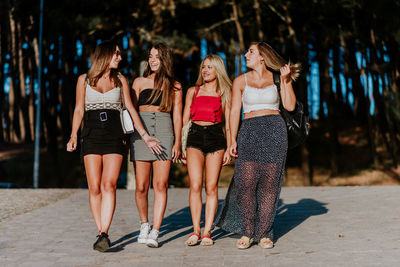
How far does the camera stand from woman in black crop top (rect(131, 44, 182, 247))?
6457 mm

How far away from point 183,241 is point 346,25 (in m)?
16.9

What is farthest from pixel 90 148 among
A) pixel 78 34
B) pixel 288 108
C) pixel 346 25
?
pixel 346 25

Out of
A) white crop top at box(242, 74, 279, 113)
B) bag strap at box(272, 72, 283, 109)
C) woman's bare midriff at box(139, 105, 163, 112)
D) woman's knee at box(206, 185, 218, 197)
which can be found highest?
bag strap at box(272, 72, 283, 109)

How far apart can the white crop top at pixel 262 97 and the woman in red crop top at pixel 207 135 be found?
0.34 m

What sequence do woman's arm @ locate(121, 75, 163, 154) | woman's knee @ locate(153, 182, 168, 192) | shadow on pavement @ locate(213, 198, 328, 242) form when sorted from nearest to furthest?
1. woman's arm @ locate(121, 75, 163, 154)
2. woman's knee @ locate(153, 182, 168, 192)
3. shadow on pavement @ locate(213, 198, 328, 242)

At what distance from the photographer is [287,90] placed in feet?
20.7

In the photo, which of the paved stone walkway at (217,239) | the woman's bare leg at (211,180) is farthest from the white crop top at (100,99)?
the paved stone walkway at (217,239)

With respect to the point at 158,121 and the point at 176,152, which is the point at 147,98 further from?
the point at 176,152

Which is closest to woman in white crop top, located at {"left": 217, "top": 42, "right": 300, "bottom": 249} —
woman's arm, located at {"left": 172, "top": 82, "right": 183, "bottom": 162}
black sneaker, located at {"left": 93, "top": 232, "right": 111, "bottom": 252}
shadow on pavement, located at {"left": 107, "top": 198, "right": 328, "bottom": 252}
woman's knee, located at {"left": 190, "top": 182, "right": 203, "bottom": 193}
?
woman's knee, located at {"left": 190, "top": 182, "right": 203, "bottom": 193}

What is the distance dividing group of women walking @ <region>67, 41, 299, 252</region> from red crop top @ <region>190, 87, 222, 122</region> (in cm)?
1

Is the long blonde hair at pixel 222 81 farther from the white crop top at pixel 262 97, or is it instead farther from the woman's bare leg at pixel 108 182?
the woman's bare leg at pixel 108 182

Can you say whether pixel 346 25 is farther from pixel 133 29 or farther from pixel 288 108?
pixel 288 108

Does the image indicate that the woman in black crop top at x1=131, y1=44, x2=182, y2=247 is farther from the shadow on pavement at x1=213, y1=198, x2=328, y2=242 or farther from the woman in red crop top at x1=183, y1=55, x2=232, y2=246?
the shadow on pavement at x1=213, y1=198, x2=328, y2=242

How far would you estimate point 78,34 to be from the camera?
20188mm
